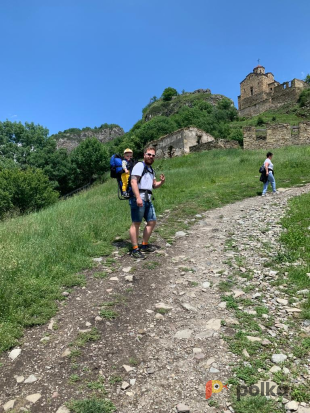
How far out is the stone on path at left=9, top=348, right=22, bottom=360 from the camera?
120 inches

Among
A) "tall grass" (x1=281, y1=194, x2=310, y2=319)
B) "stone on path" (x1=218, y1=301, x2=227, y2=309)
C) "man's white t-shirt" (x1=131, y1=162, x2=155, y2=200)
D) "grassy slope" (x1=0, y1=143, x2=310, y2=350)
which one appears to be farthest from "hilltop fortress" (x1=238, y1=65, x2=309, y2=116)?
"stone on path" (x1=218, y1=301, x2=227, y2=309)

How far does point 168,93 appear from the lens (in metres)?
99.6

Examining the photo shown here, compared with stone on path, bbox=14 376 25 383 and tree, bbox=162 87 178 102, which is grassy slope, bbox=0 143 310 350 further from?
tree, bbox=162 87 178 102

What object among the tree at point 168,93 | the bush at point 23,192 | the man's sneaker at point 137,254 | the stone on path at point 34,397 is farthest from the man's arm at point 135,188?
the tree at point 168,93

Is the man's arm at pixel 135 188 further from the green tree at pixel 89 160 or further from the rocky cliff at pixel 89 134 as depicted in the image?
the rocky cliff at pixel 89 134

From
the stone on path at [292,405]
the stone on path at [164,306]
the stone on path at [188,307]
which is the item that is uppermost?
the stone on path at [164,306]

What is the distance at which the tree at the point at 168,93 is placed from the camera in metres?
98.6

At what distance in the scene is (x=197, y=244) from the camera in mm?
6406

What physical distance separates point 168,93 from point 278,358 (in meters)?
105

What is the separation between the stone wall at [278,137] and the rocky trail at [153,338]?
70.3ft

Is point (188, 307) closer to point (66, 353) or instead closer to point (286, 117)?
point (66, 353)

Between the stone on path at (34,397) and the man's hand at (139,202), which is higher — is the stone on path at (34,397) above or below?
below

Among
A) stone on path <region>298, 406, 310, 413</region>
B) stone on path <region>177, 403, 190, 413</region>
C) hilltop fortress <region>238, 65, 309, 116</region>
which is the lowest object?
stone on path <region>298, 406, 310, 413</region>

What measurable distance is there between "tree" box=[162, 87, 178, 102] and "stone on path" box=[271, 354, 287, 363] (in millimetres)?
101963
